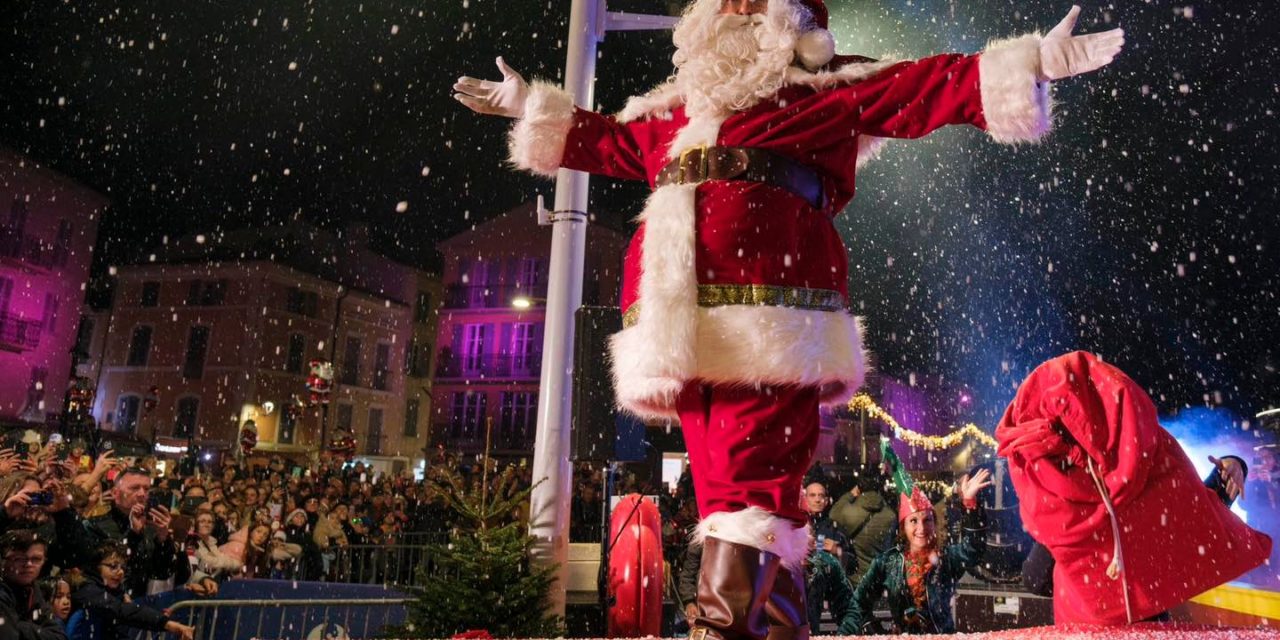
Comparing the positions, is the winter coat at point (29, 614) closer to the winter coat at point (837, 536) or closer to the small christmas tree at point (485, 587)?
the small christmas tree at point (485, 587)

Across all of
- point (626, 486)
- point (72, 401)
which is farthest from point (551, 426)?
point (72, 401)

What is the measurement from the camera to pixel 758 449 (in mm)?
2283

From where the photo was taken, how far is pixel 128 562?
6598 millimetres

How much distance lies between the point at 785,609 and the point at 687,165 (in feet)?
4.68

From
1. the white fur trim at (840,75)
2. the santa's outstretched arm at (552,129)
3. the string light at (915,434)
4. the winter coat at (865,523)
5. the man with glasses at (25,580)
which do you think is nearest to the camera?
the white fur trim at (840,75)

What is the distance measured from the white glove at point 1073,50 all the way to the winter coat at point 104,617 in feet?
20.1

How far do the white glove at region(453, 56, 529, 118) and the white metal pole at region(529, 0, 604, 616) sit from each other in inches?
119

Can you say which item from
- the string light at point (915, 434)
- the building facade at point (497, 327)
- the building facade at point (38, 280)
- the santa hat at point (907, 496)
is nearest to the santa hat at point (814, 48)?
the santa hat at point (907, 496)

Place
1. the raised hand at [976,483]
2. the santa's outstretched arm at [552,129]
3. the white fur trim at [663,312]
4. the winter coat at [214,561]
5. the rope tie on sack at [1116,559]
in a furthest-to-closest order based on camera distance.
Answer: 1. the winter coat at [214,561]
2. the raised hand at [976,483]
3. the santa's outstretched arm at [552,129]
4. the white fur trim at [663,312]
5. the rope tie on sack at [1116,559]

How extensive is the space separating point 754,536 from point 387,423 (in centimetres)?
4076

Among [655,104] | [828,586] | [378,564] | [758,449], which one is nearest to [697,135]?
[655,104]

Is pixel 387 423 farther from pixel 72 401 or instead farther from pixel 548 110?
pixel 548 110

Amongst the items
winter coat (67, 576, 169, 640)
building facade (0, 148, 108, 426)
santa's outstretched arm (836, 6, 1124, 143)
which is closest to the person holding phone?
winter coat (67, 576, 169, 640)

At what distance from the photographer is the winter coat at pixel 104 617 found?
5.44 m
